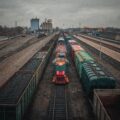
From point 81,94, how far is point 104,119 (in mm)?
10352

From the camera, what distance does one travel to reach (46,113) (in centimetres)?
1819

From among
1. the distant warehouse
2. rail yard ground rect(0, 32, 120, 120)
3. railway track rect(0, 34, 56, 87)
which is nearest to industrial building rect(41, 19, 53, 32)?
the distant warehouse

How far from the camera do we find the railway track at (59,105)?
17.5 metres

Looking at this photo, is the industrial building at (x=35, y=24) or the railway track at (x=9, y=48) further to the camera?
the industrial building at (x=35, y=24)

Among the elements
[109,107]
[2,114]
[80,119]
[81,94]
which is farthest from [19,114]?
[81,94]

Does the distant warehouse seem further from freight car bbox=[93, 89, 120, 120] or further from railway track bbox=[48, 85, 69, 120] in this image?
freight car bbox=[93, 89, 120, 120]

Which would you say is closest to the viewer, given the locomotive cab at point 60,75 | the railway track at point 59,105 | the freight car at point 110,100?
the freight car at point 110,100

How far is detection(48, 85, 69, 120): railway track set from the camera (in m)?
17.5

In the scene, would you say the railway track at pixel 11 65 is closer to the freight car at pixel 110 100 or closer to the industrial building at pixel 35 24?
the freight car at pixel 110 100

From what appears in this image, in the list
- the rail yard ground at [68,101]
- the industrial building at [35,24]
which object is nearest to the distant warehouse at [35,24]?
the industrial building at [35,24]

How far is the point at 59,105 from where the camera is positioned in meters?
20.0

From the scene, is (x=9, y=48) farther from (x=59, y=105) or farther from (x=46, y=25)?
(x=46, y=25)

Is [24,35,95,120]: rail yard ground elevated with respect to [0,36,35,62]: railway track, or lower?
elevated

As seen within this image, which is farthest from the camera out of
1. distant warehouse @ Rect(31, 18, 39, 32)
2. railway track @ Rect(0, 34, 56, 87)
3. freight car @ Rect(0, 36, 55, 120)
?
distant warehouse @ Rect(31, 18, 39, 32)
